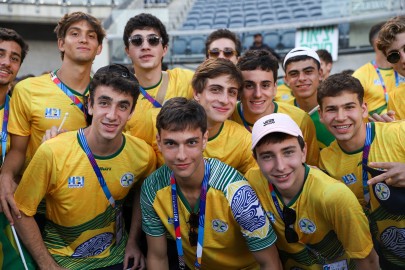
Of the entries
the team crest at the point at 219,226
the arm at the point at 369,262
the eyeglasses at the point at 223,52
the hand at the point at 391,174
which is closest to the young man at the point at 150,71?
the eyeglasses at the point at 223,52

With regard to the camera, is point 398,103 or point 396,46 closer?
point 396,46

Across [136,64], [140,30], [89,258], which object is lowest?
[89,258]

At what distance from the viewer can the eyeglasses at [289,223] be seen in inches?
129

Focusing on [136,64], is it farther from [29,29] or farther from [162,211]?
[29,29]

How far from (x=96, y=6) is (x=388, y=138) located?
18528 mm

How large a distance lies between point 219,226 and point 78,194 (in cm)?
121

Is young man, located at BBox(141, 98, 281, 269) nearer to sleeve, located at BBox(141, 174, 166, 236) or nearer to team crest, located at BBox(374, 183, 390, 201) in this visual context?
sleeve, located at BBox(141, 174, 166, 236)

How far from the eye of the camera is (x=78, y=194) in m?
3.62

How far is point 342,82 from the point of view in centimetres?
381

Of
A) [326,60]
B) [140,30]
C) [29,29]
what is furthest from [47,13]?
[140,30]

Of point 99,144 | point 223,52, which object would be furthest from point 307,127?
point 99,144

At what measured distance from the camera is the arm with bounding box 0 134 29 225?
356cm

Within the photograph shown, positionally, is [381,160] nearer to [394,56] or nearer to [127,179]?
[394,56]

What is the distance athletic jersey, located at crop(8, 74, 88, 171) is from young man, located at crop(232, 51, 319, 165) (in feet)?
5.49
